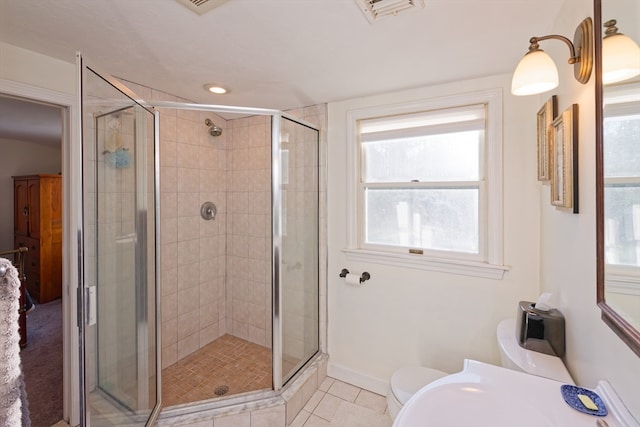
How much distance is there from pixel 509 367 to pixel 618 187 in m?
0.88

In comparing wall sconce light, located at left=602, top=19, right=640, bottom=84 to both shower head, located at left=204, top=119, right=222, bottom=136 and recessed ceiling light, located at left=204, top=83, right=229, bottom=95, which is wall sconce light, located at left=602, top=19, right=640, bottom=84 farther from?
shower head, located at left=204, top=119, right=222, bottom=136

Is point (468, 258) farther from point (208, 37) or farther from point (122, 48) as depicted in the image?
point (122, 48)

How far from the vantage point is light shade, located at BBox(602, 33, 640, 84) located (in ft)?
2.28

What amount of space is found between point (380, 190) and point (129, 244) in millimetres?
1709

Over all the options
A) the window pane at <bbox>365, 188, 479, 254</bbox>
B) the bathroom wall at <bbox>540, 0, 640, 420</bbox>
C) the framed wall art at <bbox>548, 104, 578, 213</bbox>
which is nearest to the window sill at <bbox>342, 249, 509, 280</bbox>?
the window pane at <bbox>365, 188, 479, 254</bbox>

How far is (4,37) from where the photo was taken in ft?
4.57

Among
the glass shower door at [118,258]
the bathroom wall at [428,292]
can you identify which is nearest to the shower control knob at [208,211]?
the glass shower door at [118,258]

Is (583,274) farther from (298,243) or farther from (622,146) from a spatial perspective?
(298,243)

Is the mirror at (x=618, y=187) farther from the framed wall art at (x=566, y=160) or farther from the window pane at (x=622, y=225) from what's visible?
the framed wall art at (x=566, y=160)

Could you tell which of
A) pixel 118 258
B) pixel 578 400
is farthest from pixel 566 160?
pixel 118 258

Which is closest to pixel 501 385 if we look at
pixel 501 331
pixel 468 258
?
pixel 501 331

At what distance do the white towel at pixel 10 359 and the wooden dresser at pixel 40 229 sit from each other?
186 inches

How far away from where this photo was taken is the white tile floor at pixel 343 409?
6.24ft

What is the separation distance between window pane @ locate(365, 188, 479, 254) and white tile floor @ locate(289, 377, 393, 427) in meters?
1.17
